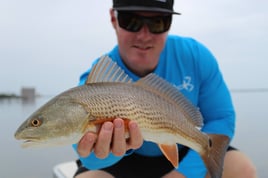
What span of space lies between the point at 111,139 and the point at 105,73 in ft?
1.27

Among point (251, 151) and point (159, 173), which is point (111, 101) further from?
point (251, 151)

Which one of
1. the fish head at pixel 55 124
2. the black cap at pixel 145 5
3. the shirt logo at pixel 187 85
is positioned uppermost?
the black cap at pixel 145 5

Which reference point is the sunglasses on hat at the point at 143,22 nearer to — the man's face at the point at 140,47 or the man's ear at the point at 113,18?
the man's face at the point at 140,47

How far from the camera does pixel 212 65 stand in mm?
3279

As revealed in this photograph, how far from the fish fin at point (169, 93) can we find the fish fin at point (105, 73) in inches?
4.5

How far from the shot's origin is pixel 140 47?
2.95m

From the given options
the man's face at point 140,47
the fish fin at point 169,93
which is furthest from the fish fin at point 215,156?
the man's face at point 140,47

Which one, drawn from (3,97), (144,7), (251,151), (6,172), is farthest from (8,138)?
(3,97)

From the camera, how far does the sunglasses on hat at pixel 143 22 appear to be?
9.11 ft

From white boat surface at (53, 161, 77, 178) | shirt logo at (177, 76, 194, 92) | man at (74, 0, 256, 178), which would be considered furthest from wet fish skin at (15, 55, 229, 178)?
white boat surface at (53, 161, 77, 178)

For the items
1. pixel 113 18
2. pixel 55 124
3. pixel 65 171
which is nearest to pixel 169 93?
pixel 55 124

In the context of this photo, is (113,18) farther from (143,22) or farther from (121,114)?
(121,114)

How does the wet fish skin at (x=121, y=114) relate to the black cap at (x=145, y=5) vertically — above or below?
below

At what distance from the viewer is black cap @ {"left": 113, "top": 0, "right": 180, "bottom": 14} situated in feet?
8.87
